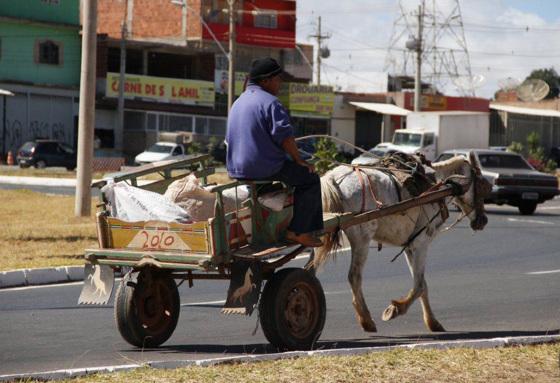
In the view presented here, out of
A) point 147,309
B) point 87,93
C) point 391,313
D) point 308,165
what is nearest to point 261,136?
point 308,165

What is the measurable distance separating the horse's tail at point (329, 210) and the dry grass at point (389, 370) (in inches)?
73.5

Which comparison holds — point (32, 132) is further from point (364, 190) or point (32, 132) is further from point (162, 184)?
point (162, 184)

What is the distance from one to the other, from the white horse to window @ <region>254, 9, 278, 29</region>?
62152 millimetres

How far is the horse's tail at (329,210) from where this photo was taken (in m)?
10.4

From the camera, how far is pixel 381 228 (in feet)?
36.9

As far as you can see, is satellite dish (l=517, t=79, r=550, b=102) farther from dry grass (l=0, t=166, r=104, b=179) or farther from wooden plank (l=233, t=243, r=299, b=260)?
wooden plank (l=233, t=243, r=299, b=260)

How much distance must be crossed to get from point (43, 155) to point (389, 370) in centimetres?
4709

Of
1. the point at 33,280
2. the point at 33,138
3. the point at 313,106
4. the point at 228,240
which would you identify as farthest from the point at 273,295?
the point at 313,106

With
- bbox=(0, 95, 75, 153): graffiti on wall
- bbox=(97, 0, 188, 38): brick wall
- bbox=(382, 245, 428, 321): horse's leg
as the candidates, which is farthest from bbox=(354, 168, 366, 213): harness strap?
bbox=(97, 0, 188, 38): brick wall

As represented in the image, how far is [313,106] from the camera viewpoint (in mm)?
70875

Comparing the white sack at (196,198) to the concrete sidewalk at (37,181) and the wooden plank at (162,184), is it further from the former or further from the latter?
the concrete sidewalk at (37,181)

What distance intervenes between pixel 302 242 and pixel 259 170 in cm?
74

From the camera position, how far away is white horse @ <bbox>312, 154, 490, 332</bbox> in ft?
35.1

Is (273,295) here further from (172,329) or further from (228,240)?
(172,329)
